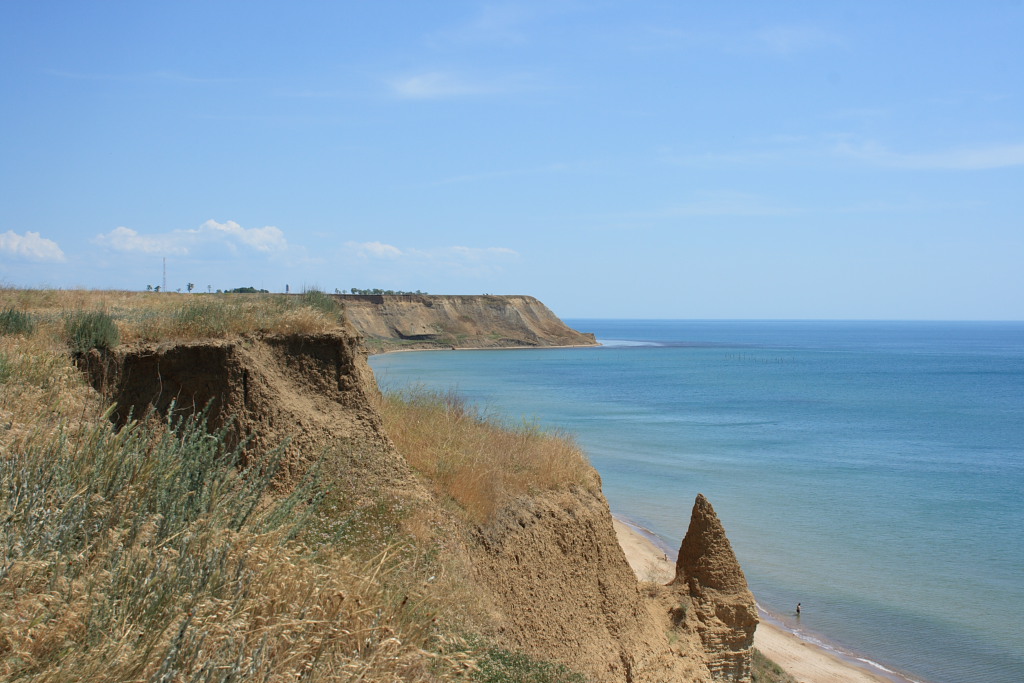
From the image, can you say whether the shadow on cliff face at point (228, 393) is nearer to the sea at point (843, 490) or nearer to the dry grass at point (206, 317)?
the dry grass at point (206, 317)

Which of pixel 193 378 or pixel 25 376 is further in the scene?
pixel 193 378

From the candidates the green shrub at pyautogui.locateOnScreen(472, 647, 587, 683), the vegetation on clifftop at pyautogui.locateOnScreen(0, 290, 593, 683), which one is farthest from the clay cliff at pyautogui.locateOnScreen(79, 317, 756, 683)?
the vegetation on clifftop at pyautogui.locateOnScreen(0, 290, 593, 683)

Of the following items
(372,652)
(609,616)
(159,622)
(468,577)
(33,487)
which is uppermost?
(33,487)

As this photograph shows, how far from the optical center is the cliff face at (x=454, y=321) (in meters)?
114

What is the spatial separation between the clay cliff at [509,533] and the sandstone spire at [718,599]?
0.05 ft

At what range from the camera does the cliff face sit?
114 metres

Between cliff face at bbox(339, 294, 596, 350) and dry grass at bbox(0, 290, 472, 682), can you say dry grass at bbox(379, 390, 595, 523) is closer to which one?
dry grass at bbox(0, 290, 472, 682)

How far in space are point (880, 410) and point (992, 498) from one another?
2978 centimetres

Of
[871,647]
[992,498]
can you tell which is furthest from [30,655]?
[992,498]

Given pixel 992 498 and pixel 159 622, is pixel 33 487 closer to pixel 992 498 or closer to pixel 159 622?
pixel 159 622

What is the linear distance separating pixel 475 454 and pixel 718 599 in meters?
5.19

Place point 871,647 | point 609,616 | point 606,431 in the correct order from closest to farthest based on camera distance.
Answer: point 609,616
point 871,647
point 606,431

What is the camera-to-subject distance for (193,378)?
7.95m

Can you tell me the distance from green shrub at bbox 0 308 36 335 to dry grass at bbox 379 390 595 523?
4.00 m
